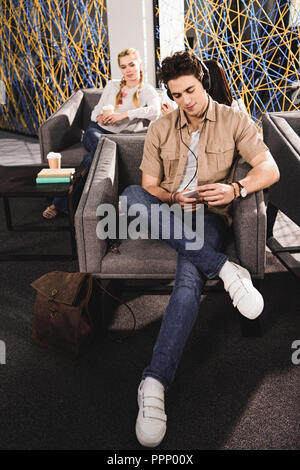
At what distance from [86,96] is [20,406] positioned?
2957 millimetres

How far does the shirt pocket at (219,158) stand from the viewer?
2.01 m

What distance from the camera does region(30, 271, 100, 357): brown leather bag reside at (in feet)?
6.10

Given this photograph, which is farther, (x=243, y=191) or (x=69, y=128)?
(x=69, y=128)

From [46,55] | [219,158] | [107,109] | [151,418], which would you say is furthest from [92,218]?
[46,55]

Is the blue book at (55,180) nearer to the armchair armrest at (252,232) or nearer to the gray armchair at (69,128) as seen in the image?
the gray armchair at (69,128)

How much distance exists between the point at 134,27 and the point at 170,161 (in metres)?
2.69

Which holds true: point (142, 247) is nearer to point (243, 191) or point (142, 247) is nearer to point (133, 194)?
point (133, 194)

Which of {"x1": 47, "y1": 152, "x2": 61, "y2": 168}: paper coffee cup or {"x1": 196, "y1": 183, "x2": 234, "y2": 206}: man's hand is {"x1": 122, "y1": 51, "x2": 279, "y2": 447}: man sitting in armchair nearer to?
{"x1": 196, "y1": 183, "x2": 234, "y2": 206}: man's hand

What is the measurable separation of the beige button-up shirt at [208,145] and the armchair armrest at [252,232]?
15 centimetres

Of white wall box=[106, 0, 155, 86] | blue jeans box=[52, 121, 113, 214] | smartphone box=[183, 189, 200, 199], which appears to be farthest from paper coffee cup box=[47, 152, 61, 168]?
white wall box=[106, 0, 155, 86]

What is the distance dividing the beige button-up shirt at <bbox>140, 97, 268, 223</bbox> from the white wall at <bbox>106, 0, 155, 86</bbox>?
2.49 metres

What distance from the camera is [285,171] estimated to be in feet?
7.82

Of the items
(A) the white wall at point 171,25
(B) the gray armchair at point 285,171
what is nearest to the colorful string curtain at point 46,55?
(A) the white wall at point 171,25

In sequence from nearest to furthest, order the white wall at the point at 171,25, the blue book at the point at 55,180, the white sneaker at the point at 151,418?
the white sneaker at the point at 151,418 < the blue book at the point at 55,180 < the white wall at the point at 171,25
